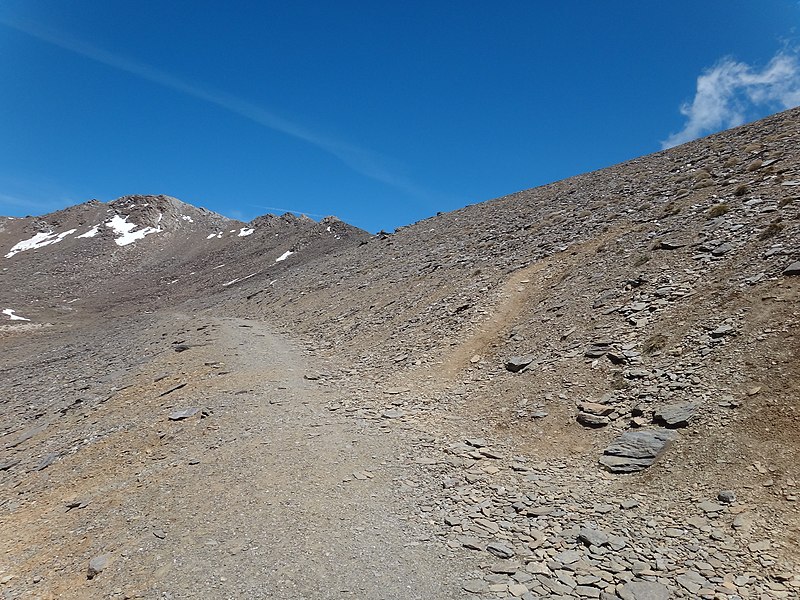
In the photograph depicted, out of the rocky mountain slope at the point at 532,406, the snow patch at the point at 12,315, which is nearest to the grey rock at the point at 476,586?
the rocky mountain slope at the point at 532,406

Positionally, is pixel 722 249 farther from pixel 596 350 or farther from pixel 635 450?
pixel 635 450

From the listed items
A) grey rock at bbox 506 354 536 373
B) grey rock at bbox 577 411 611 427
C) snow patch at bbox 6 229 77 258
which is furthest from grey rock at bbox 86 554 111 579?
snow patch at bbox 6 229 77 258

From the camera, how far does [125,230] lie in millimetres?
75500

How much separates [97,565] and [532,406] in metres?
8.75

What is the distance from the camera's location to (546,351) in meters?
13.2

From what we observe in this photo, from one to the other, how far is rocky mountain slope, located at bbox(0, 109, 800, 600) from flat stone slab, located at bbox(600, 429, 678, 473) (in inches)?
1.6

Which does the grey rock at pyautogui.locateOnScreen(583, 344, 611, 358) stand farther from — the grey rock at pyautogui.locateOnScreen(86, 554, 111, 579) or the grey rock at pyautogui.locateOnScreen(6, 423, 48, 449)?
the grey rock at pyautogui.locateOnScreen(6, 423, 48, 449)

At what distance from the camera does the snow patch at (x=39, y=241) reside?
7075 cm

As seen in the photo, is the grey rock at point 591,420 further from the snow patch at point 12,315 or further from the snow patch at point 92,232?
the snow patch at point 92,232

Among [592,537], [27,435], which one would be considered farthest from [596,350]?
[27,435]

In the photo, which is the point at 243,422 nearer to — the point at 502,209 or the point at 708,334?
the point at 708,334

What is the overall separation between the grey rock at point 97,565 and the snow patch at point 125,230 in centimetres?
7334

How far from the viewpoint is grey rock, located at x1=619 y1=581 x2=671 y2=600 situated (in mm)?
5711

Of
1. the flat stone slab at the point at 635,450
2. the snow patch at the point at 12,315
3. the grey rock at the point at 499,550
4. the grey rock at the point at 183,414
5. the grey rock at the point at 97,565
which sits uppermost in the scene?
the snow patch at the point at 12,315
